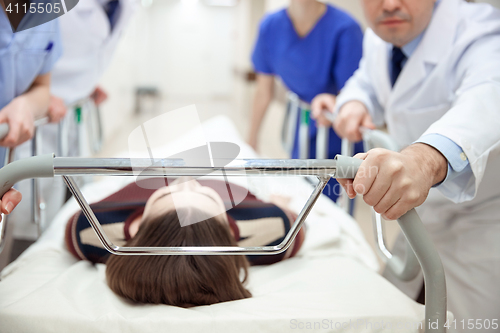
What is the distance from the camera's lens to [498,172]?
91 cm

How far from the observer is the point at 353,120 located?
1.17 metres

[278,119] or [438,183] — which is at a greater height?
[438,183]

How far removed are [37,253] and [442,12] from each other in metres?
1.20

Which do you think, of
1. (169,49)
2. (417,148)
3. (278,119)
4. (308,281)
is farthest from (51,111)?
(169,49)

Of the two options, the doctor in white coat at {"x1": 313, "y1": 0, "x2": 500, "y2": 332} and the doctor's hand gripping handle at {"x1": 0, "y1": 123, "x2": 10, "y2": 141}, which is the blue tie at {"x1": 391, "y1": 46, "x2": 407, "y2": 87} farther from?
the doctor's hand gripping handle at {"x1": 0, "y1": 123, "x2": 10, "y2": 141}

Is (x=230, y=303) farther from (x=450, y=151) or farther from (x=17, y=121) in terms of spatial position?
(x=17, y=121)

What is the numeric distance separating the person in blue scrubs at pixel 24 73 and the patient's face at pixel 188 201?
0.36 m

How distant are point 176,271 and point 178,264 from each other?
0.01 meters

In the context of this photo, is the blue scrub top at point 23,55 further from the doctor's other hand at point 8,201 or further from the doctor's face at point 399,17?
the doctor's face at point 399,17

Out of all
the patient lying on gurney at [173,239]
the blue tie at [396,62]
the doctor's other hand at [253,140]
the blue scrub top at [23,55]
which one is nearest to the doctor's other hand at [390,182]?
the patient lying on gurney at [173,239]

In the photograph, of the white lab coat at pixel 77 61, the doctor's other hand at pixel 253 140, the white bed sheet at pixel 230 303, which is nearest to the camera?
the white bed sheet at pixel 230 303

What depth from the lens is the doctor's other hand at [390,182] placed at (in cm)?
56

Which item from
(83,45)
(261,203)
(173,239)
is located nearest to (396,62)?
(261,203)

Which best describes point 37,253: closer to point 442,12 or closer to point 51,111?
point 51,111
